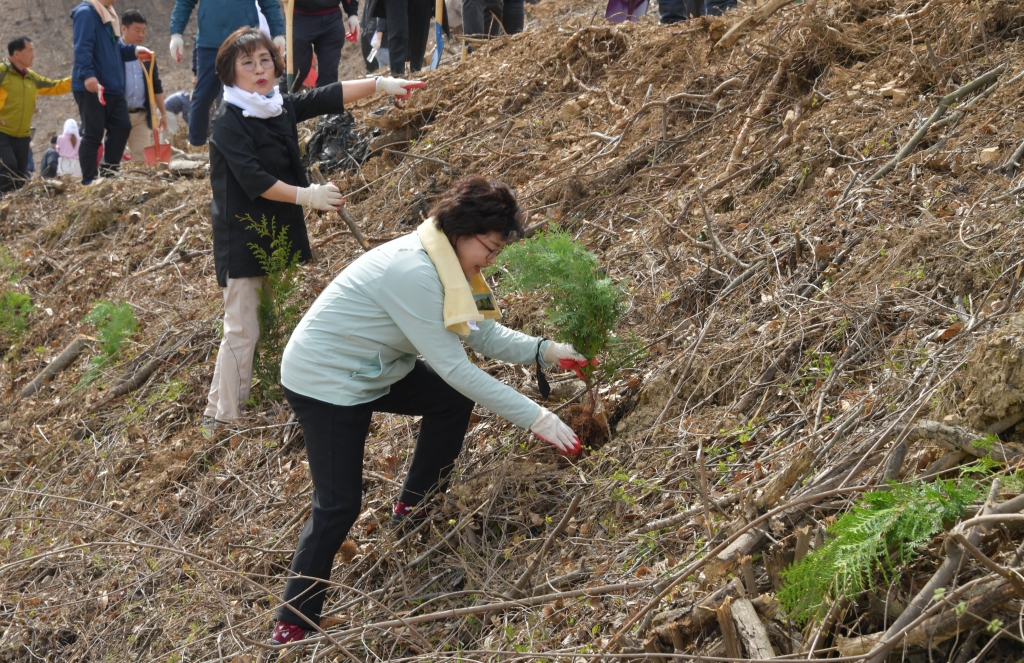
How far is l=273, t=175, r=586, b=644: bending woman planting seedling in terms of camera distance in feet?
10.9

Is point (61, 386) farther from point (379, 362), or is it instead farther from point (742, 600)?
point (742, 600)

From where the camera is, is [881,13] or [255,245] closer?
[255,245]

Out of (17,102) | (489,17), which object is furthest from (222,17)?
(17,102)

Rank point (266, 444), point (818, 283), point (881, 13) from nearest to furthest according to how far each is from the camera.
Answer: point (818, 283) < point (266, 444) < point (881, 13)

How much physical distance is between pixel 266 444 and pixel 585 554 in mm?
2375

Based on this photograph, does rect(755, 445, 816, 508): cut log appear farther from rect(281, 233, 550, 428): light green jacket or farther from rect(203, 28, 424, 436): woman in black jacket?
rect(203, 28, 424, 436): woman in black jacket

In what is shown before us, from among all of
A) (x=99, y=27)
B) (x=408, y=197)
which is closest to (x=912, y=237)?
(x=408, y=197)

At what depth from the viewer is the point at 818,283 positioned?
398 cm

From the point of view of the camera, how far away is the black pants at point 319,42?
25.4 ft

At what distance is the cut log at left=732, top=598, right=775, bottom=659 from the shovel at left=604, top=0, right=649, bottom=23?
6627mm

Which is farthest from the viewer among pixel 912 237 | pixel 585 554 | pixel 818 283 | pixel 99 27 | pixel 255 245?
pixel 99 27

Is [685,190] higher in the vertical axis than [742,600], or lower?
higher

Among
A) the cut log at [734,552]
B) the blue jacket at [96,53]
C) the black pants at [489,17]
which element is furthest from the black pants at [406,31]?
the cut log at [734,552]

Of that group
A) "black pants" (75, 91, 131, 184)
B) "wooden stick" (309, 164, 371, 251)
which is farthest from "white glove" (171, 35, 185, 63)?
"wooden stick" (309, 164, 371, 251)
